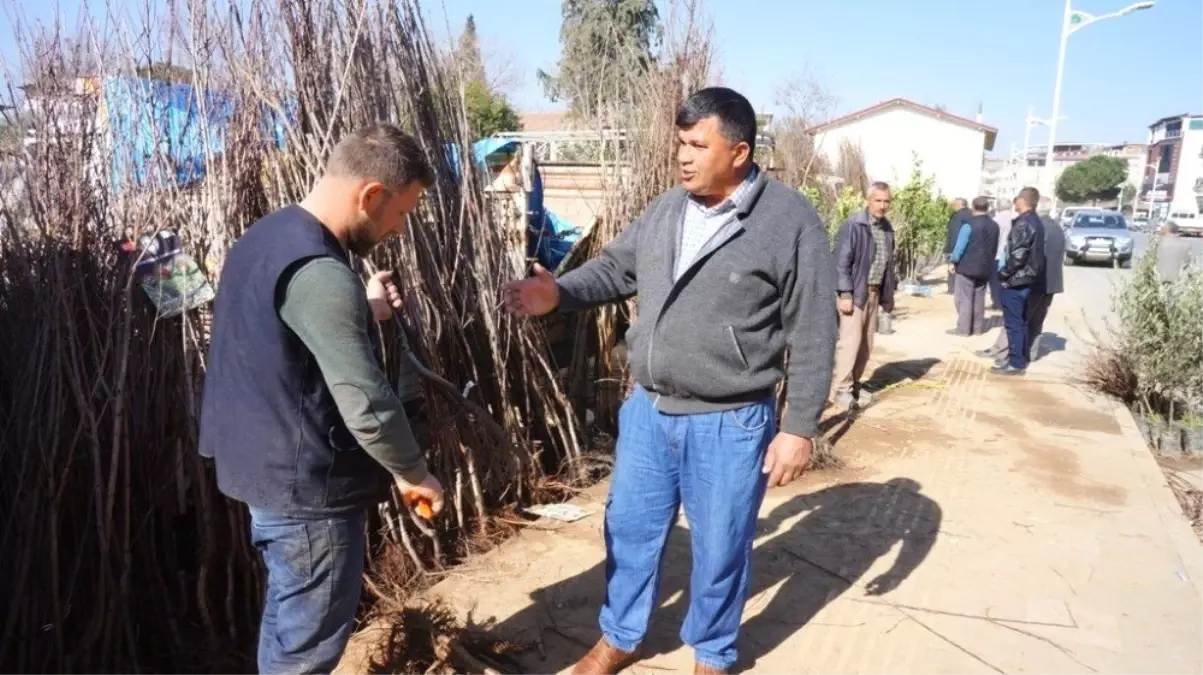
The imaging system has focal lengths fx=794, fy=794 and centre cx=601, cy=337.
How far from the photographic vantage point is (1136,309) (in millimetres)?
6227

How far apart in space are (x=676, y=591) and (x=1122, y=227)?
23.7m

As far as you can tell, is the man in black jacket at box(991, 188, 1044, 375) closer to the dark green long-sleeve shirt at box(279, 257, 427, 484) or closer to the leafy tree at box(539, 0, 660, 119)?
the leafy tree at box(539, 0, 660, 119)

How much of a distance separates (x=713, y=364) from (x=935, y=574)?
190 cm

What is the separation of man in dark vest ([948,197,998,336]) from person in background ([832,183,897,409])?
10.4 ft

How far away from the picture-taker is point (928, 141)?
3269cm

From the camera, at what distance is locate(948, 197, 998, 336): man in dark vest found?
9203mm

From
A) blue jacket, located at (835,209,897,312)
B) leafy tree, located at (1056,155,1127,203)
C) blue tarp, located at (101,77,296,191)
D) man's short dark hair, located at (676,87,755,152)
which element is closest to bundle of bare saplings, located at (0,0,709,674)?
blue tarp, located at (101,77,296,191)

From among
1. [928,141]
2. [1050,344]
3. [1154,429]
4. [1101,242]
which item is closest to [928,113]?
[928,141]

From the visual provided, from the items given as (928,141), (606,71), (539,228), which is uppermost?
(928,141)

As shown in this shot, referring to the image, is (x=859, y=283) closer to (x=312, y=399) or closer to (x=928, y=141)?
(x=312, y=399)

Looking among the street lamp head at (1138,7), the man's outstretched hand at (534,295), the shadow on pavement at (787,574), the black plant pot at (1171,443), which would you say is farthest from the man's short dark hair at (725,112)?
the street lamp head at (1138,7)

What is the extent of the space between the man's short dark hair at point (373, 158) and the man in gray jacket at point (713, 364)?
0.78 metres

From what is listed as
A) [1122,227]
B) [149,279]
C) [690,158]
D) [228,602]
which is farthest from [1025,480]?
[1122,227]

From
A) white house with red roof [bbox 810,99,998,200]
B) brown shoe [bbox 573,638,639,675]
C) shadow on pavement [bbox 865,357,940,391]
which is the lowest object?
shadow on pavement [bbox 865,357,940,391]
